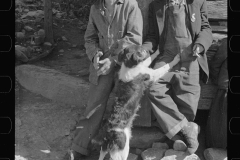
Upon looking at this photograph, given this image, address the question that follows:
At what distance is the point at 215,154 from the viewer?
3947 millimetres

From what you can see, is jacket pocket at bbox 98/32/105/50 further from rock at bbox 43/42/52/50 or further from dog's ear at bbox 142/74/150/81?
rock at bbox 43/42/52/50

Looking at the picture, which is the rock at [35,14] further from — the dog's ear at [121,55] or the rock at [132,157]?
the rock at [132,157]

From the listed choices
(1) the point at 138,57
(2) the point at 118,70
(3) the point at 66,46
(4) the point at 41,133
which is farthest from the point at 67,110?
(3) the point at 66,46

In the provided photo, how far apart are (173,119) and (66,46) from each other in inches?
226

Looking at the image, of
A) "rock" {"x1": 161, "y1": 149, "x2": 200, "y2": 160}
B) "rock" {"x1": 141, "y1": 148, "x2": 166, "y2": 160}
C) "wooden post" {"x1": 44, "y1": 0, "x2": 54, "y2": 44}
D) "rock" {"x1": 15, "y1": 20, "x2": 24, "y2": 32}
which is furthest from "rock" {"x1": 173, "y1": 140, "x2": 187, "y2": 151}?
"rock" {"x1": 15, "y1": 20, "x2": 24, "y2": 32}

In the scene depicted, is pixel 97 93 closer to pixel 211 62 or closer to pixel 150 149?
pixel 150 149

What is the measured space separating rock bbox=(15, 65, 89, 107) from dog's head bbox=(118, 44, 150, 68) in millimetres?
1866

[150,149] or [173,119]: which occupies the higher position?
[173,119]

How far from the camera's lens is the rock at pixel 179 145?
12.7 feet

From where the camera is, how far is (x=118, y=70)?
3.99m

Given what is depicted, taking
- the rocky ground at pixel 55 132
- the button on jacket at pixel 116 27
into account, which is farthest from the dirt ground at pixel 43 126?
the button on jacket at pixel 116 27

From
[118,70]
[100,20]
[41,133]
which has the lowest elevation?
[41,133]

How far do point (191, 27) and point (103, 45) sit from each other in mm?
1107

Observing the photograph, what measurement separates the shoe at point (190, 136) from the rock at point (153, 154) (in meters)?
0.32
